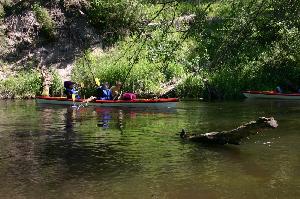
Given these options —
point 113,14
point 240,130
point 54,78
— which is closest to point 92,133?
point 240,130

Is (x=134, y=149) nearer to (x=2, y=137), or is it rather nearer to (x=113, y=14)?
(x=2, y=137)

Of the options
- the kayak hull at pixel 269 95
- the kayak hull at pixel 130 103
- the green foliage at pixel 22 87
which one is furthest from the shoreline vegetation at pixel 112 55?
the kayak hull at pixel 130 103

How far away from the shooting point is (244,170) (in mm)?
10250

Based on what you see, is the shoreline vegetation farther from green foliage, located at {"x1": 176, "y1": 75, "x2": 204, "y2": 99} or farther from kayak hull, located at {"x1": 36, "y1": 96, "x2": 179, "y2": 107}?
kayak hull, located at {"x1": 36, "y1": 96, "x2": 179, "y2": 107}

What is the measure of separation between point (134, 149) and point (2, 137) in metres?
4.32

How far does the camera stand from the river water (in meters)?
8.83

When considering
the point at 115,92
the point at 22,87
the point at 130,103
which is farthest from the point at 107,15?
the point at 130,103

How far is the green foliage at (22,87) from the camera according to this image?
95.8 ft

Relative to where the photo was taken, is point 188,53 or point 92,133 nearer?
point 92,133

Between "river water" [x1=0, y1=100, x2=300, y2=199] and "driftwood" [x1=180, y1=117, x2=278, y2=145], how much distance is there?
0.23 metres

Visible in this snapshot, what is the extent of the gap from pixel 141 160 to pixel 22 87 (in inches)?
777

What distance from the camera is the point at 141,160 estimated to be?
11.1 m

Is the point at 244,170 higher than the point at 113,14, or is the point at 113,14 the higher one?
the point at 113,14

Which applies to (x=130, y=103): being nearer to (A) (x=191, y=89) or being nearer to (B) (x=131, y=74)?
(B) (x=131, y=74)
